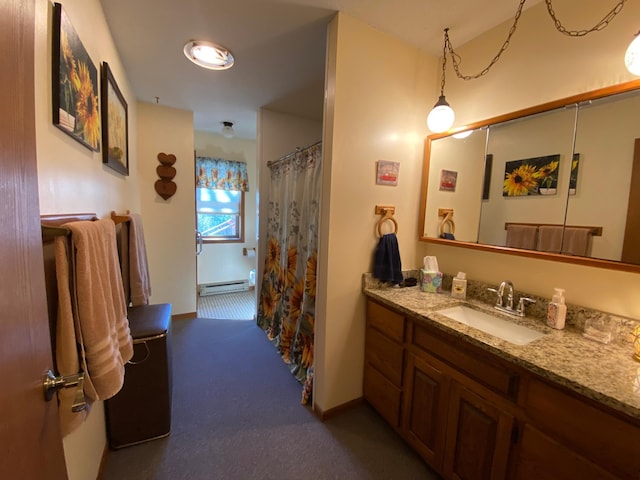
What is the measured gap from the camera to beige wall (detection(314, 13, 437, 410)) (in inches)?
63.0

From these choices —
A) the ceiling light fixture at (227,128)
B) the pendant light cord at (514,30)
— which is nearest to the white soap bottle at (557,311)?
the pendant light cord at (514,30)

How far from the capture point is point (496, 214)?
156 centimetres

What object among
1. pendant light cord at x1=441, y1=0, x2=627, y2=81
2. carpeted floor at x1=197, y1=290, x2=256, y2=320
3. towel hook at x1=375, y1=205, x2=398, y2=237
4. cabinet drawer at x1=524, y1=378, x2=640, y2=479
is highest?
pendant light cord at x1=441, y1=0, x2=627, y2=81

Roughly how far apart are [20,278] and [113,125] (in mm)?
1636

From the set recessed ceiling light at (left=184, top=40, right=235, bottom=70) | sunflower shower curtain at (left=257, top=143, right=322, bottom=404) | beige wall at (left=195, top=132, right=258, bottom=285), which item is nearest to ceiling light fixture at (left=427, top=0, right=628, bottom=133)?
sunflower shower curtain at (left=257, top=143, right=322, bottom=404)

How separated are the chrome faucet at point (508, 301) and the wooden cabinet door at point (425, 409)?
523 millimetres

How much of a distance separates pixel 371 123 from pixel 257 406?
6.76 ft

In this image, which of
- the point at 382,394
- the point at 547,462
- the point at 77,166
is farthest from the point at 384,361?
the point at 77,166

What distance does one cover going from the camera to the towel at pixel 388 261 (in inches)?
68.8

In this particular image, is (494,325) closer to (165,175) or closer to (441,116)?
(441,116)

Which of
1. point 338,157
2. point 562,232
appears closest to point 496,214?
point 562,232

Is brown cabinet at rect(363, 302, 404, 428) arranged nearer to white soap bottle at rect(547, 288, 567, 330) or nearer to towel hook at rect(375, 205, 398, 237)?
towel hook at rect(375, 205, 398, 237)

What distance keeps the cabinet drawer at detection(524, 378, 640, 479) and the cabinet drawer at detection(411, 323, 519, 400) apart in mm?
71

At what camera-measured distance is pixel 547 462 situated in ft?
3.13
